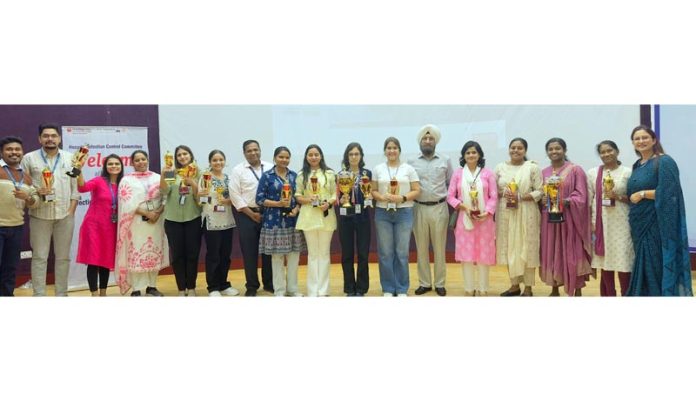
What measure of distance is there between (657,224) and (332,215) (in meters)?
2.67

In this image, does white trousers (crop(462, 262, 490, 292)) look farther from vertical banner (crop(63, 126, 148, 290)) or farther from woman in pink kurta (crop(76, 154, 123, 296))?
vertical banner (crop(63, 126, 148, 290))

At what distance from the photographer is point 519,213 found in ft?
16.7

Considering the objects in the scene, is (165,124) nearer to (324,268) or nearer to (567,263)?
(324,268)

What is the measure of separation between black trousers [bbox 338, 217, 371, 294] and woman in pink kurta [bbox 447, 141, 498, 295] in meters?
0.84

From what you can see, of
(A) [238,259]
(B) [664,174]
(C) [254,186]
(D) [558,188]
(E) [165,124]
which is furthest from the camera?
(A) [238,259]

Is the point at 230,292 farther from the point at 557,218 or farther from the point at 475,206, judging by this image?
the point at 557,218

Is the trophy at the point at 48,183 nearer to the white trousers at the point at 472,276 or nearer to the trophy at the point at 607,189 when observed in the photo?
the white trousers at the point at 472,276

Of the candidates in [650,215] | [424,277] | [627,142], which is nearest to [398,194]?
[424,277]

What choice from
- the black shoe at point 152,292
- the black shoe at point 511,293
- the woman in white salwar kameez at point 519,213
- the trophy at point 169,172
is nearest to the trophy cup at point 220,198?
the trophy at point 169,172

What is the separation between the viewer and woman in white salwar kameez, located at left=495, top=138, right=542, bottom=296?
503 centimetres

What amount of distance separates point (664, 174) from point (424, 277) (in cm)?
220

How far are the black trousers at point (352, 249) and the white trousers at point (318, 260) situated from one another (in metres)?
0.15

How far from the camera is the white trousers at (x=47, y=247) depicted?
16.3ft

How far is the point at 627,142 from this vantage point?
6.25 metres
